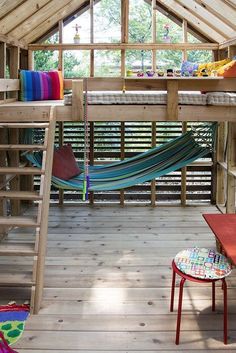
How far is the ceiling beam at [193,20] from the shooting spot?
4.94 meters

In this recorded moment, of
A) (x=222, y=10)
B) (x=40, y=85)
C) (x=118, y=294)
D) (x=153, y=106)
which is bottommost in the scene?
(x=118, y=294)

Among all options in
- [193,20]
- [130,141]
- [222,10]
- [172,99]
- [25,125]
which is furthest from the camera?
[130,141]

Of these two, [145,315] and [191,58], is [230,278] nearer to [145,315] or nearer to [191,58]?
[145,315]

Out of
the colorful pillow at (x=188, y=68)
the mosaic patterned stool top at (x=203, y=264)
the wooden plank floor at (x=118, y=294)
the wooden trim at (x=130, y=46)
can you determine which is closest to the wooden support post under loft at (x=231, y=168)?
the wooden plank floor at (x=118, y=294)

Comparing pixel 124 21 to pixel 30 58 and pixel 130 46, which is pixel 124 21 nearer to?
pixel 130 46

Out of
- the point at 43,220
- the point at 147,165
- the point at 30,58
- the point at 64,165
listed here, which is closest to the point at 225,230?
the point at 43,220

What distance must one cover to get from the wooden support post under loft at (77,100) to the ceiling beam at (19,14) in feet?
3.30

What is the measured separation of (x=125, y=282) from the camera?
3.25m

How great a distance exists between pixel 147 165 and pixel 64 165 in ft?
2.96

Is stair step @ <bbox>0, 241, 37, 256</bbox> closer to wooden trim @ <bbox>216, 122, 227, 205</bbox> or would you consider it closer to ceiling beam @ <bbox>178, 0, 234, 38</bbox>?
ceiling beam @ <bbox>178, 0, 234, 38</bbox>

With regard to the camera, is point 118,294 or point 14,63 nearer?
point 118,294

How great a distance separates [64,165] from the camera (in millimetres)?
4688

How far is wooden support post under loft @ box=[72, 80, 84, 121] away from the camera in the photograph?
3.36 m

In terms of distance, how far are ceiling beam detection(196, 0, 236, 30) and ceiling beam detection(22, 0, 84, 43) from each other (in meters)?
1.71
